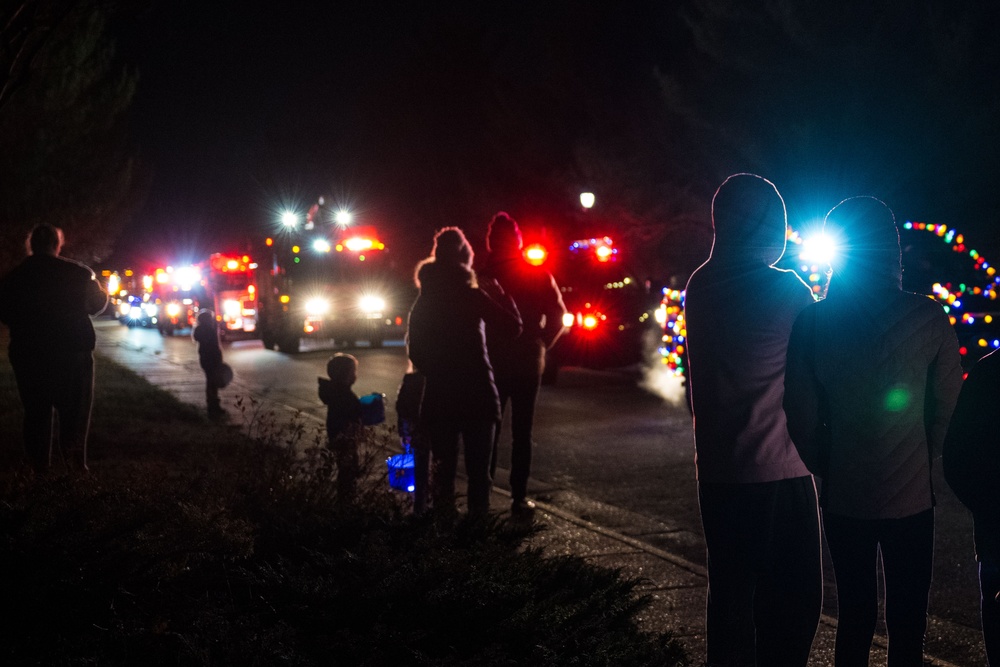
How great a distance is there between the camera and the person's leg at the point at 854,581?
359 centimetres

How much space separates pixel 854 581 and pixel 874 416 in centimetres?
54

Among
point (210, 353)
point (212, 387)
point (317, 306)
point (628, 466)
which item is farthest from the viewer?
point (317, 306)

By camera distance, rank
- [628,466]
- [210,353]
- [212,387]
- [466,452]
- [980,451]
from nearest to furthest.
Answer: [980,451], [466,452], [628,466], [210,353], [212,387]

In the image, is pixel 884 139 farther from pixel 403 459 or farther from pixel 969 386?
pixel 969 386

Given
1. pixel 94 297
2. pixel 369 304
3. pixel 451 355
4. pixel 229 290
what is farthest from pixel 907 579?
pixel 229 290

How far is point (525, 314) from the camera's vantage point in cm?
769

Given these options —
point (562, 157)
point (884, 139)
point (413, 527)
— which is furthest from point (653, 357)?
point (413, 527)

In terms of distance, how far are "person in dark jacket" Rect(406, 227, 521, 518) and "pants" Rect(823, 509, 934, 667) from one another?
296 centimetres

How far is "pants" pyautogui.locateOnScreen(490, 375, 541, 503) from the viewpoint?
7691 mm

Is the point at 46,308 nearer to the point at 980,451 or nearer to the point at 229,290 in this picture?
the point at 980,451

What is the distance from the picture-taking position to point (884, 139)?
17.3 meters

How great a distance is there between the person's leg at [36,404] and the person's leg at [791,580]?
5443 mm

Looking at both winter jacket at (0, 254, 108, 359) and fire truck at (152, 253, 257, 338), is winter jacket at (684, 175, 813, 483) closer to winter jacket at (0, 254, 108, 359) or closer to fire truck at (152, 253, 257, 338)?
winter jacket at (0, 254, 108, 359)

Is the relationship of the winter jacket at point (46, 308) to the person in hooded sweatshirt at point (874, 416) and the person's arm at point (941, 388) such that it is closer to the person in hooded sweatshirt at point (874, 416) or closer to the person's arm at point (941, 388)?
the person in hooded sweatshirt at point (874, 416)
